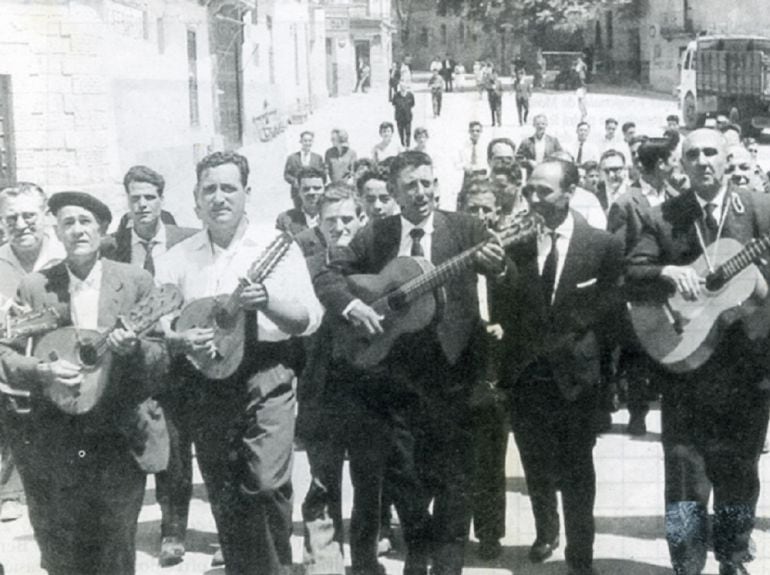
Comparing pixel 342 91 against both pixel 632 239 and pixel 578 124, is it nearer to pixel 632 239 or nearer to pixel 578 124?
pixel 578 124

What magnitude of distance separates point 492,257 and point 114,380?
1.27 m

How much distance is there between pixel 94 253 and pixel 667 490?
6.93 ft

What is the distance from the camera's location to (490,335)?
416 cm

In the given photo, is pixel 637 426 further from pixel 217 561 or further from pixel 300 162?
pixel 217 561

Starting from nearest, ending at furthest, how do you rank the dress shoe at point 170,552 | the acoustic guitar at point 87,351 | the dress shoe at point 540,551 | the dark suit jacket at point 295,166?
the acoustic guitar at point 87,351, the dress shoe at point 540,551, the dress shoe at point 170,552, the dark suit jacket at point 295,166

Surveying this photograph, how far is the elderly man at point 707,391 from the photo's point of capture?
3957 mm

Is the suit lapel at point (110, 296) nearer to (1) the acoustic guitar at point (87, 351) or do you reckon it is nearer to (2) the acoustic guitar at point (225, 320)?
(1) the acoustic guitar at point (87, 351)

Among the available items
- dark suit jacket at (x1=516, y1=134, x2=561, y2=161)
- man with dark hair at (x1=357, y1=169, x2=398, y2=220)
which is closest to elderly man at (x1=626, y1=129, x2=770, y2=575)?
man with dark hair at (x1=357, y1=169, x2=398, y2=220)

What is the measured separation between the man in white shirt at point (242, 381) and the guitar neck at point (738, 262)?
135cm

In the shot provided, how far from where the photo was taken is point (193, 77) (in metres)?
7.46

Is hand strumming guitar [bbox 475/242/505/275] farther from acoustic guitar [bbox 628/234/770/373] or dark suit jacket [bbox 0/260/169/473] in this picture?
dark suit jacket [bbox 0/260/169/473]

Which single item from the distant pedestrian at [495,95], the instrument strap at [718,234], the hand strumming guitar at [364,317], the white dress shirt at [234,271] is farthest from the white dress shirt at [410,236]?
the distant pedestrian at [495,95]

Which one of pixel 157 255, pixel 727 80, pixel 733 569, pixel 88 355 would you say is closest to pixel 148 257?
pixel 157 255

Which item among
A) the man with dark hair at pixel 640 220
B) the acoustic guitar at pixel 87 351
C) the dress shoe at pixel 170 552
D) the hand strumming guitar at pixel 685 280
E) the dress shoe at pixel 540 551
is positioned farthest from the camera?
the dress shoe at pixel 170 552
